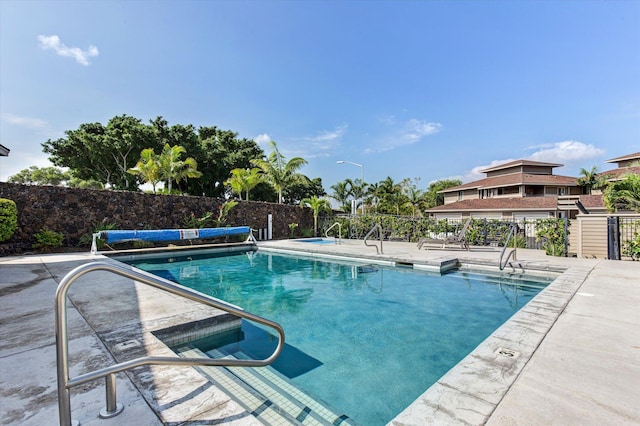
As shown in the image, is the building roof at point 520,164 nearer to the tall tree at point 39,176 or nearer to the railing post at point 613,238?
the railing post at point 613,238

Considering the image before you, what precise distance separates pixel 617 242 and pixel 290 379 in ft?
34.1

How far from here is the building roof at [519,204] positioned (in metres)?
23.0

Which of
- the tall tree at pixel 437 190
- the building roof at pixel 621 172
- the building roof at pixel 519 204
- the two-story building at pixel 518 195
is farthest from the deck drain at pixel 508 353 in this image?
the tall tree at pixel 437 190

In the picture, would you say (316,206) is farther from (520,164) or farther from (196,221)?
(520,164)

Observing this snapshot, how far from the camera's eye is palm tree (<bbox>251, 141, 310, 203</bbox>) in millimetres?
21938

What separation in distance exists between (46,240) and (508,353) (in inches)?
524

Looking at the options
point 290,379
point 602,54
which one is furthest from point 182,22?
point 602,54

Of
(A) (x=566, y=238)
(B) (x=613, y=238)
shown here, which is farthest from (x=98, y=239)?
(B) (x=613, y=238)

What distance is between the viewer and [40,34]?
1002cm

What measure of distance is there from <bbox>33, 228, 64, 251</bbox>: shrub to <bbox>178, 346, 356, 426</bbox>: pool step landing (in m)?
10.5

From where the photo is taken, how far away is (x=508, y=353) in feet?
8.82

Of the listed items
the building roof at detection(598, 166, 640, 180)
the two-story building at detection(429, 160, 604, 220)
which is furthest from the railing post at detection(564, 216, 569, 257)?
the building roof at detection(598, 166, 640, 180)

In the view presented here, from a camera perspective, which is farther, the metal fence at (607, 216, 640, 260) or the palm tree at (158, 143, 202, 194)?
the palm tree at (158, 143, 202, 194)

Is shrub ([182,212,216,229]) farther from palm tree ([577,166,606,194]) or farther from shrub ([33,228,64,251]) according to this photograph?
palm tree ([577,166,606,194])
